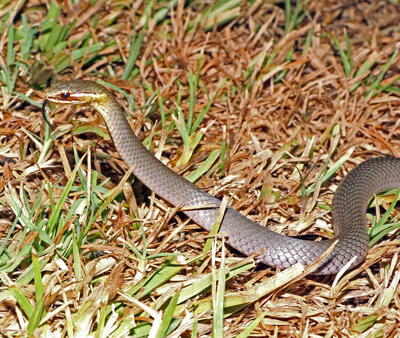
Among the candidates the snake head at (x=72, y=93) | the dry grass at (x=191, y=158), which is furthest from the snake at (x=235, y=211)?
the dry grass at (x=191, y=158)

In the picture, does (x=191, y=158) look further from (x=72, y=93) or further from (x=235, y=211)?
(x=72, y=93)

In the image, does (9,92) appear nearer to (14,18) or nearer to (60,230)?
(14,18)

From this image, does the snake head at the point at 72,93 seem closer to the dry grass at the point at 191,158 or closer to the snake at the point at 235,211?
the snake at the point at 235,211

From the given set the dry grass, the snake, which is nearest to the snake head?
the snake

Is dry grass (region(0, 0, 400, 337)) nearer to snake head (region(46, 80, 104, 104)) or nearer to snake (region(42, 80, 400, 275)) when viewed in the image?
snake (region(42, 80, 400, 275))

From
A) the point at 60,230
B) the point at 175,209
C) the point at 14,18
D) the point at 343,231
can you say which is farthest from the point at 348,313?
the point at 14,18

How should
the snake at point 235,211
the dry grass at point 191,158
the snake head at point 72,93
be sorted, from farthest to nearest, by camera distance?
1. the snake head at point 72,93
2. the snake at point 235,211
3. the dry grass at point 191,158

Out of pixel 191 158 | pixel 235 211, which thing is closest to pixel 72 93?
→ pixel 191 158

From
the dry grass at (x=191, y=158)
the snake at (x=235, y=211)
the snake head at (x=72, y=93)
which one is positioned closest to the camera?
the dry grass at (x=191, y=158)
